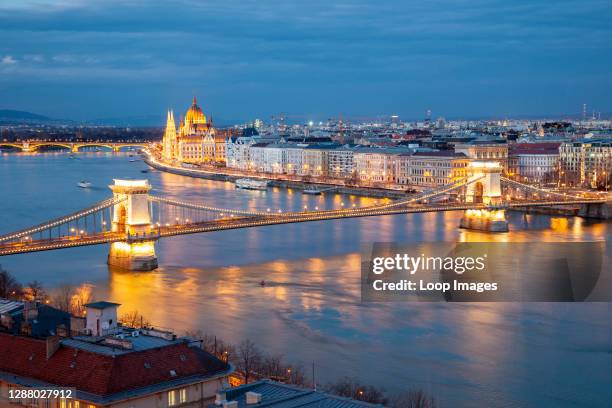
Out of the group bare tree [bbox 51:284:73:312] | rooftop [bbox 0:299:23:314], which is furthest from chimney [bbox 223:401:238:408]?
bare tree [bbox 51:284:73:312]

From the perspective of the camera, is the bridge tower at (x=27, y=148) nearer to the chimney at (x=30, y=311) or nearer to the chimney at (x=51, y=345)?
the chimney at (x=30, y=311)

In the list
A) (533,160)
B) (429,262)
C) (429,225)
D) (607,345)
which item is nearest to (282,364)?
(607,345)

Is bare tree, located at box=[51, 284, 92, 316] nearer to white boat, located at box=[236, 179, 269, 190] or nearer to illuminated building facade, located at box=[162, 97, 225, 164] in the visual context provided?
white boat, located at box=[236, 179, 269, 190]

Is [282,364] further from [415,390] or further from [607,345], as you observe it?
[607,345]

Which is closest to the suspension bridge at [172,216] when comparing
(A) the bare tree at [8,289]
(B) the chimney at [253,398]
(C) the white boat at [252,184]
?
(A) the bare tree at [8,289]

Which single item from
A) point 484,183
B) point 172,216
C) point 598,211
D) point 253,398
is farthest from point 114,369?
point 598,211

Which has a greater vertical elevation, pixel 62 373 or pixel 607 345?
pixel 62 373

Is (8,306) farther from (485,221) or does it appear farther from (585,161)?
(585,161)
